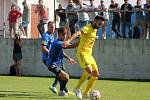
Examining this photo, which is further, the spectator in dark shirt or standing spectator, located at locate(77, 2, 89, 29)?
the spectator in dark shirt

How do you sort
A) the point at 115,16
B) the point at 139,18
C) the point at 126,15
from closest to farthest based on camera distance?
the point at 139,18 < the point at 126,15 < the point at 115,16

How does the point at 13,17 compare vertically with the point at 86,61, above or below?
above

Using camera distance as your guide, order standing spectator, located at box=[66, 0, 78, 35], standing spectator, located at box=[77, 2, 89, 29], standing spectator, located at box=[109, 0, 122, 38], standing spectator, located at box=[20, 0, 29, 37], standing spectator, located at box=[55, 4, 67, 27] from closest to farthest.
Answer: standing spectator, located at box=[109, 0, 122, 38] < standing spectator, located at box=[77, 2, 89, 29] < standing spectator, located at box=[66, 0, 78, 35] < standing spectator, located at box=[55, 4, 67, 27] < standing spectator, located at box=[20, 0, 29, 37]

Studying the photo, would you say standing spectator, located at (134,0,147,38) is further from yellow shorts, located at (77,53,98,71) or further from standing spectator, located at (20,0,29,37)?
yellow shorts, located at (77,53,98,71)

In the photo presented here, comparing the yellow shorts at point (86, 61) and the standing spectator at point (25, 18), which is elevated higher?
the standing spectator at point (25, 18)

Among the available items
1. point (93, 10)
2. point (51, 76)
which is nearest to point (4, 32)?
point (51, 76)

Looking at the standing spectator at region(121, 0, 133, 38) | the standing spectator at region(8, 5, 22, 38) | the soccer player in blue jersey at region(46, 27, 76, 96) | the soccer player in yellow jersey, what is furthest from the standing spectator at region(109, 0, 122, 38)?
the soccer player in blue jersey at region(46, 27, 76, 96)

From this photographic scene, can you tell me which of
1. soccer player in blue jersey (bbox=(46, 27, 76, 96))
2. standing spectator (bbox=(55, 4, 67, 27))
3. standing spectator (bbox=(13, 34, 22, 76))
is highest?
standing spectator (bbox=(55, 4, 67, 27))

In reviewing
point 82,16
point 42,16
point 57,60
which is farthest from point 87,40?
point 42,16

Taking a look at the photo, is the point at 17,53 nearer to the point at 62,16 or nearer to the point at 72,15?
the point at 62,16

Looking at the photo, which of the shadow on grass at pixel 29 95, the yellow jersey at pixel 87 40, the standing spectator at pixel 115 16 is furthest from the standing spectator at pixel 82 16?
the yellow jersey at pixel 87 40

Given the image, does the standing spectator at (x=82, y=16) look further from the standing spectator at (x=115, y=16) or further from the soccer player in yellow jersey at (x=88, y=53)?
the soccer player in yellow jersey at (x=88, y=53)

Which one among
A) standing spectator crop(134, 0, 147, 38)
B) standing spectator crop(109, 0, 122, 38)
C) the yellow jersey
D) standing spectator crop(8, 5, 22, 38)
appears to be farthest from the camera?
standing spectator crop(8, 5, 22, 38)

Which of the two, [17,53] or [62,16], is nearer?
[62,16]
